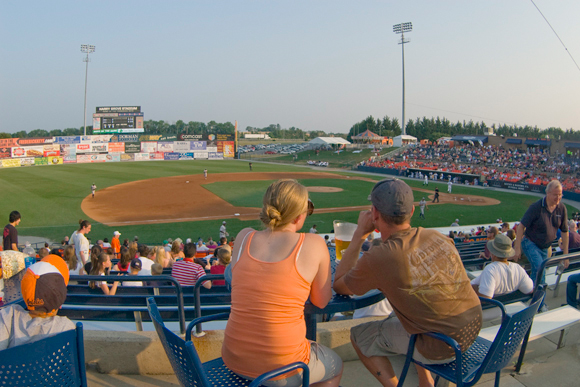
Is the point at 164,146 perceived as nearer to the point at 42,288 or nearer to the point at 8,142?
the point at 8,142

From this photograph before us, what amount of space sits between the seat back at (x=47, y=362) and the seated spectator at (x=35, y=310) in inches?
16.2

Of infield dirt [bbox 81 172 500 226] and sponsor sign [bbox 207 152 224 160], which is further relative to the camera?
Result: sponsor sign [bbox 207 152 224 160]

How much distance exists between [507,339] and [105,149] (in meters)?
68.6

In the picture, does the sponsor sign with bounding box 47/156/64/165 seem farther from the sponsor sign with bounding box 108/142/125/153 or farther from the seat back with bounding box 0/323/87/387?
the seat back with bounding box 0/323/87/387

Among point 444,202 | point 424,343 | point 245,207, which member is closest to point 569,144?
point 444,202

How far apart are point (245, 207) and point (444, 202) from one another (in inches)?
556

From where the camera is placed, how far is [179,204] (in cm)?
2714

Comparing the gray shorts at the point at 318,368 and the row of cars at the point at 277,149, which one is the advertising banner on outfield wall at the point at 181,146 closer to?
the row of cars at the point at 277,149

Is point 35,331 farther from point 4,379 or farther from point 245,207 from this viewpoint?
point 245,207

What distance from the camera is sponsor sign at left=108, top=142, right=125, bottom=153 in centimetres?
6394

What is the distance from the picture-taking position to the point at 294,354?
85.4 inches

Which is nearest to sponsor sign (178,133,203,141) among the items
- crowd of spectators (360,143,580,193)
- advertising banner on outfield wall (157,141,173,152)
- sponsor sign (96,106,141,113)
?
advertising banner on outfield wall (157,141,173,152)

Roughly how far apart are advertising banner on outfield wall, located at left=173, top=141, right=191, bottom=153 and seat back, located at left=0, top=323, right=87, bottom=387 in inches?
2741

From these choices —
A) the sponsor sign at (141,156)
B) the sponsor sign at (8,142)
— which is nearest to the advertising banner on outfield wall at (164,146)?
the sponsor sign at (141,156)
